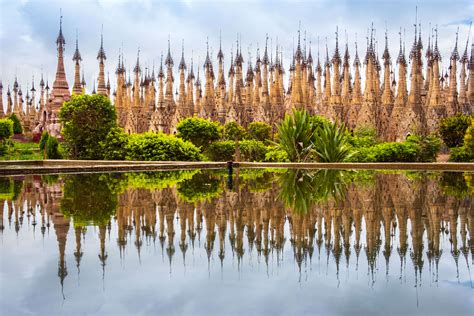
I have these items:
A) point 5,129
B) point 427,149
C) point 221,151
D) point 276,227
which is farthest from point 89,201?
point 5,129

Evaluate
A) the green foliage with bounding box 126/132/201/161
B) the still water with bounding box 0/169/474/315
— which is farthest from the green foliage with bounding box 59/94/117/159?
the still water with bounding box 0/169/474/315

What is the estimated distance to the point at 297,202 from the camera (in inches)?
393

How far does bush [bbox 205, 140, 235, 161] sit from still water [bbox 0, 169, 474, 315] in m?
14.0

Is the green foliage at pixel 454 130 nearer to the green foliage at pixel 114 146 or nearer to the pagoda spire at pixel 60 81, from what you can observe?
the green foliage at pixel 114 146

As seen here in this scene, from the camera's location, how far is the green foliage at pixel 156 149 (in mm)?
21891

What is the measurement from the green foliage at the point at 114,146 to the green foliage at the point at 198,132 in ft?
11.5

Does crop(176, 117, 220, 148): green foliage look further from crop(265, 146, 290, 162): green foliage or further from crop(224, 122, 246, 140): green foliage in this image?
crop(224, 122, 246, 140): green foliage

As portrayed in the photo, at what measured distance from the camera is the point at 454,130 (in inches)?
1121

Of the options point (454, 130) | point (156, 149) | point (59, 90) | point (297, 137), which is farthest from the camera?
point (59, 90)

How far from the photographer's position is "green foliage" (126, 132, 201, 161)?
21.9 metres

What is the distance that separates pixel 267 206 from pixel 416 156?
14753mm

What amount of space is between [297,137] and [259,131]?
13.3 m

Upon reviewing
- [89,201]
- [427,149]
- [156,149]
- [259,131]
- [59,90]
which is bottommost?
[89,201]

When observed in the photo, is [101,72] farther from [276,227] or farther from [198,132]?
[276,227]
